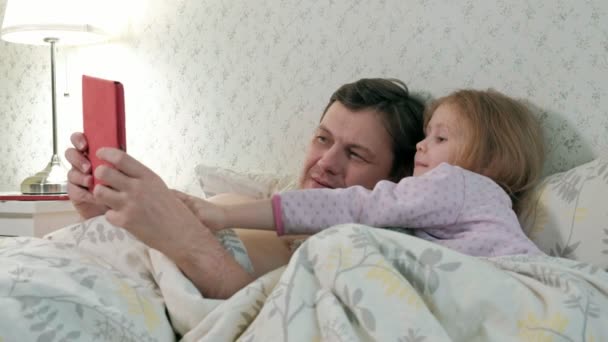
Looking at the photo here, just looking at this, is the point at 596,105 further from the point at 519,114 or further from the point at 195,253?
the point at 195,253

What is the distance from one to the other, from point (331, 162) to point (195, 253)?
0.50 meters

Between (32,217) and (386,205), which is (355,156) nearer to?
(386,205)

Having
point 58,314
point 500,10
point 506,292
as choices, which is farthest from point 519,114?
point 58,314

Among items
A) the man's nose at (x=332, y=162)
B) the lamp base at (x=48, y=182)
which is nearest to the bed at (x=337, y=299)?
the man's nose at (x=332, y=162)

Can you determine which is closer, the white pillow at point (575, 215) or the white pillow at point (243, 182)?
the white pillow at point (575, 215)

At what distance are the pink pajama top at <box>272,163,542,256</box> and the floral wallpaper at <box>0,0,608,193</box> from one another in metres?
0.33

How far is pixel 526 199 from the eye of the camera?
3.92 feet

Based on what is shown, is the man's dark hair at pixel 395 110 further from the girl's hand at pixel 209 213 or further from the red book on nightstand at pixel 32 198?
the red book on nightstand at pixel 32 198

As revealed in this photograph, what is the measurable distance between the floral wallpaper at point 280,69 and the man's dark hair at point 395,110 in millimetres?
83

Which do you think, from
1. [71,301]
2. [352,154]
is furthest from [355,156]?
[71,301]

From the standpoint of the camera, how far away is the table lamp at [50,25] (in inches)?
78.5

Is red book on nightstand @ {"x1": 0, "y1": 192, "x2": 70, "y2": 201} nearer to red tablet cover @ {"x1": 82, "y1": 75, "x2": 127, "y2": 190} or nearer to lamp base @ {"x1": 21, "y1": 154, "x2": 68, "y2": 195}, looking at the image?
lamp base @ {"x1": 21, "y1": 154, "x2": 68, "y2": 195}

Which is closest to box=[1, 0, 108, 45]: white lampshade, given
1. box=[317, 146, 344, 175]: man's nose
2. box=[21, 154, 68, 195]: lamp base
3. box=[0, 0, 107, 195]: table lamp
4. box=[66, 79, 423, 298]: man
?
box=[0, 0, 107, 195]: table lamp

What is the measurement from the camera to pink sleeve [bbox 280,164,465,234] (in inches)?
40.6
